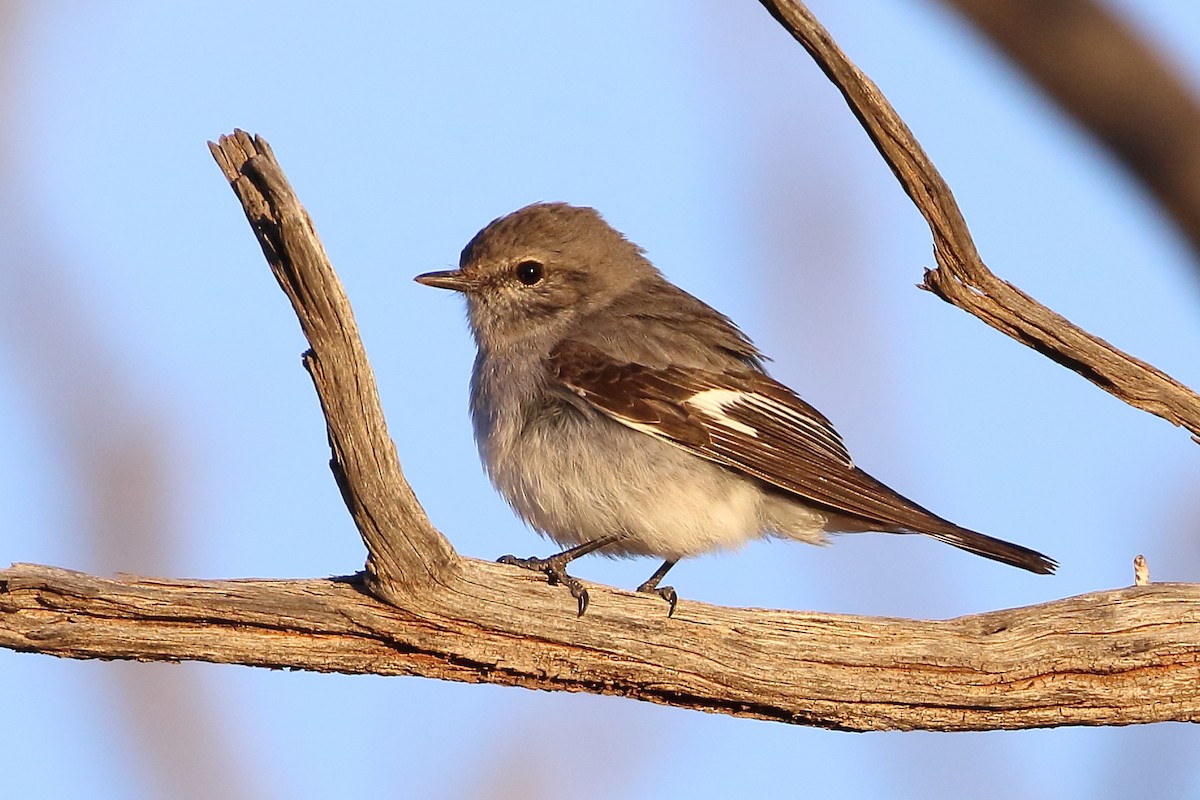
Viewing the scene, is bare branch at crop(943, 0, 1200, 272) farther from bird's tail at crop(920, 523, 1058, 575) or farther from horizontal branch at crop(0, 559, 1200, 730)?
A: bird's tail at crop(920, 523, 1058, 575)

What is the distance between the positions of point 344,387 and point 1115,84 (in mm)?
2369

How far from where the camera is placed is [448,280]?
6691 mm

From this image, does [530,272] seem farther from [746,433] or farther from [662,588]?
[662,588]

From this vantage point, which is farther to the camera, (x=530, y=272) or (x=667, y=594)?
(x=530, y=272)

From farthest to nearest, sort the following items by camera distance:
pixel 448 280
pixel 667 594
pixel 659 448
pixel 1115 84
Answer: pixel 448 280 < pixel 659 448 < pixel 667 594 < pixel 1115 84

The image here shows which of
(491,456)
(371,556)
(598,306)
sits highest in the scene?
(598,306)

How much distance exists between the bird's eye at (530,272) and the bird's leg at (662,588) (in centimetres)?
162

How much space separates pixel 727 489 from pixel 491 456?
1031mm

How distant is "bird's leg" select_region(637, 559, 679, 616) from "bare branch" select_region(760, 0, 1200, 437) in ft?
4.55

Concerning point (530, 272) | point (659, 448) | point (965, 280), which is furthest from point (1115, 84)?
point (530, 272)

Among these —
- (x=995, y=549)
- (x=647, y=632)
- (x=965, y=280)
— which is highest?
(x=965, y=280)

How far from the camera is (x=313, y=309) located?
346 centimetres

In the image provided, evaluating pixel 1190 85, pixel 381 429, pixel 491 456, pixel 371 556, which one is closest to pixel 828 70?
pixel 1190 85

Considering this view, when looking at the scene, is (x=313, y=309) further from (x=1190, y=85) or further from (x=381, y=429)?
(x=1190, y=85)
